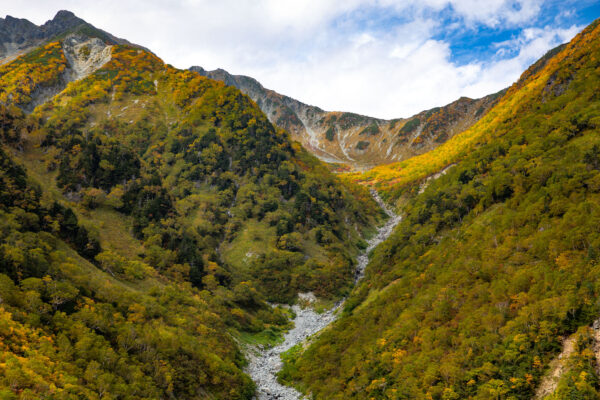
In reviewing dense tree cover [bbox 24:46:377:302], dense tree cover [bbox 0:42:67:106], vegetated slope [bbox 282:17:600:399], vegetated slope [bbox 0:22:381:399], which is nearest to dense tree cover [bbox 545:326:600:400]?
vegetated slope [bbox 282:17:600:399]

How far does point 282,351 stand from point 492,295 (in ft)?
151

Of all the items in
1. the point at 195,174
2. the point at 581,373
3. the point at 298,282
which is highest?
the point at 195,174

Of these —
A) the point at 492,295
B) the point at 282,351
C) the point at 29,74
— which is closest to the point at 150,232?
the point at 282,351

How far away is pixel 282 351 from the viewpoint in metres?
63.9

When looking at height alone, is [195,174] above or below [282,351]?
above

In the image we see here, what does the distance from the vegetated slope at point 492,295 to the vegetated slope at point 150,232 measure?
20641 mm

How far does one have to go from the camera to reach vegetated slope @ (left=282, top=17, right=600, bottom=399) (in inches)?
952

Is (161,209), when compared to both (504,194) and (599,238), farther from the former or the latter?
(599,238)

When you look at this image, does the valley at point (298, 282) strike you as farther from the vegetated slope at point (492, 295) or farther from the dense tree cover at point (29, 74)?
the dense tree cover at point (29, 74)

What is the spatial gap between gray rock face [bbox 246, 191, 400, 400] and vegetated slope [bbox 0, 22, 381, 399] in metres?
3.96

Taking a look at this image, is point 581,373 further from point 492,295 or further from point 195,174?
point 195,174

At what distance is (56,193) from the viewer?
231 feet

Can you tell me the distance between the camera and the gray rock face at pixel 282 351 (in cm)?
4769

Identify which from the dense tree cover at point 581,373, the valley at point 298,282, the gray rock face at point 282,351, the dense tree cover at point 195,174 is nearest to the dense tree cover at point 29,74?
the dense tree cover at point 195,174
